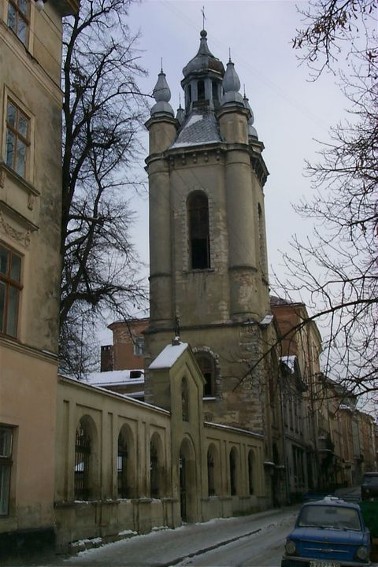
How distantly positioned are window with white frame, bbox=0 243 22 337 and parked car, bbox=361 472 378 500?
18980 millimetres

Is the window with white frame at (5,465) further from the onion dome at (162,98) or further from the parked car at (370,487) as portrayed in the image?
the onion dome at (162,98)

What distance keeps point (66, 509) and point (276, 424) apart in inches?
1097

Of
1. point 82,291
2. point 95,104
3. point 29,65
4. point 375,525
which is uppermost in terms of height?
point 95,104

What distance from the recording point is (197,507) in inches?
1033

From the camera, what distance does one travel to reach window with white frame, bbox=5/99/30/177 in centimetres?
1521

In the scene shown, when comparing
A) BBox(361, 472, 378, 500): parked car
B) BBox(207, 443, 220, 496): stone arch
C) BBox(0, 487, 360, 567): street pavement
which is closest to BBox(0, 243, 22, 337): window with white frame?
BBox(0, 487, 360, 567): street pavement

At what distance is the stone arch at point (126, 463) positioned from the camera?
2064cm

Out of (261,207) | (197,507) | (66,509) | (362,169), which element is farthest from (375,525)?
(261,207)

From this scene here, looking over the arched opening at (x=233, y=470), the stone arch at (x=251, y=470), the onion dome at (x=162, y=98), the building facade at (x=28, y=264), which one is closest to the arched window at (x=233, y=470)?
the arched opening at (x=233, y=470)

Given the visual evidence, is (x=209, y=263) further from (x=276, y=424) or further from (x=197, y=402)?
(x=197, y=402)

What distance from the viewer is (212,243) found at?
41.9 metres

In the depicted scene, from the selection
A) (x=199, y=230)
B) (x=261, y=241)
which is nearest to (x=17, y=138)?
(x=199, y=230)

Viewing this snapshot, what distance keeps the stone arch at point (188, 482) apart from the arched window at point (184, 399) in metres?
0.90

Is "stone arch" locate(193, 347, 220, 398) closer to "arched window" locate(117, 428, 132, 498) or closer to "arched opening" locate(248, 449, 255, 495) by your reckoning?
"arched opening" locate(248, 449, 255, 495)
